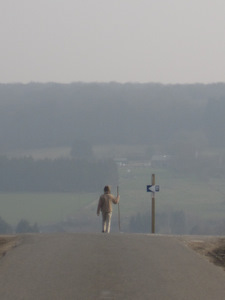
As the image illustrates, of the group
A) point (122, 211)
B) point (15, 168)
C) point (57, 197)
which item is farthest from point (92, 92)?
point (122, 211)

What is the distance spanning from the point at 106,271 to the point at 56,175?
85470 mm

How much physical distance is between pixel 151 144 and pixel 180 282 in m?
110

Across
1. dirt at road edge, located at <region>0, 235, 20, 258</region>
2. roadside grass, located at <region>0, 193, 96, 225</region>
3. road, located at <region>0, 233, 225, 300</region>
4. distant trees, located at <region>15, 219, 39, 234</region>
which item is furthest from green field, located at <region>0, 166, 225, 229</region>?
road, located at <region>0, 233, 225, 300</region>

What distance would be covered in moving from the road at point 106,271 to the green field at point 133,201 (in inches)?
1878

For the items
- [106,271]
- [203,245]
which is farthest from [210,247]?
[106,271]

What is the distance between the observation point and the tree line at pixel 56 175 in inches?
3661

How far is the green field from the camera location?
72.6m

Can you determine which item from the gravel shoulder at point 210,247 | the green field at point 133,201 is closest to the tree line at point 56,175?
the green field at point 133,201

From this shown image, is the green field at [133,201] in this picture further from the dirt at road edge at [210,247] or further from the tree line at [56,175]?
the dirt at road edge at [210,247]

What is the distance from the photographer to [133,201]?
82.6 metres

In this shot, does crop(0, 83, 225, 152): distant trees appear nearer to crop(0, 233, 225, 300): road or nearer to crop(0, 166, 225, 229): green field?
crop(0, 166, 225, 229): green field

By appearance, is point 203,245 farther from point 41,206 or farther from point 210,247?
point 41,206

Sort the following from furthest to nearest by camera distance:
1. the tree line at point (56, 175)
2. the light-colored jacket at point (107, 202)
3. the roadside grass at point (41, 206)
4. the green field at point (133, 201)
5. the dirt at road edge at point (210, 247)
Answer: the tree line at point (56, 175) → the green field at point (133, 201) → the roadside grass at point (41, 206) → the light-colored jacket at point (107, 202) → the dirt at road edge at point (210, 247)

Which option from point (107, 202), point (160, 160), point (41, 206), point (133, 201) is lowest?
point (41, 206)
